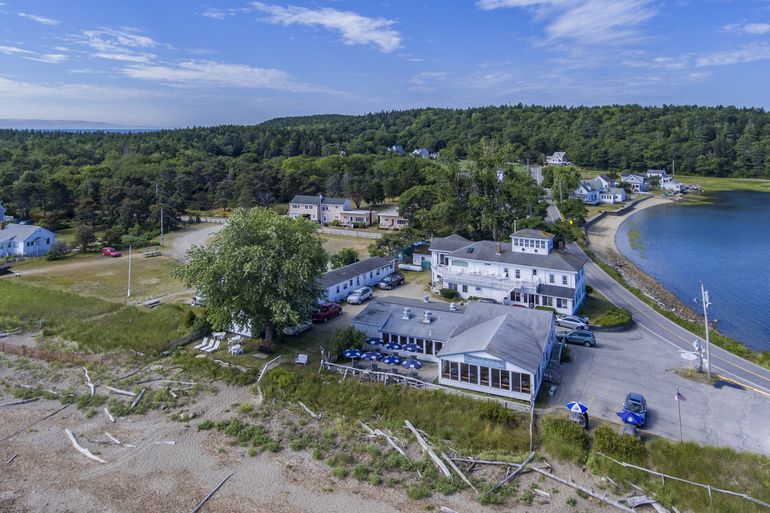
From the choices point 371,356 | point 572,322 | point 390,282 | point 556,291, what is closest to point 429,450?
point 371,356

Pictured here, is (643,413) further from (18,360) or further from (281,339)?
(18,360)

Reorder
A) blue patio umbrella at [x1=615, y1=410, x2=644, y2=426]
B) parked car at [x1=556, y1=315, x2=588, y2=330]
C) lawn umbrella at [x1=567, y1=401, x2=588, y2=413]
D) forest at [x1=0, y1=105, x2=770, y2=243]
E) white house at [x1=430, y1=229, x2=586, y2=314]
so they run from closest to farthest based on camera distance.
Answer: blue patio umbrella at [x1=615, y1=410, x2=644, y2=426], lawn umbrella at [x1=567, y1=401, x2=588, y2=413], parked car at [x1=556, y1=315, x2=588, y2=330], white house at [x1=430, y1=229, x2=586, y2=314], forest at [x1=0, y1=105, x2=770, y2=243]

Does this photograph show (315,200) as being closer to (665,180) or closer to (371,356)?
(371,356)

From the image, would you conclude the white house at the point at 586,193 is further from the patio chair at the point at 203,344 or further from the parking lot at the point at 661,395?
the patio chair at the point at 203,344

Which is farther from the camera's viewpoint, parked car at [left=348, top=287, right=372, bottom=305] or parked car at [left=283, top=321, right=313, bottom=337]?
parked car at [left=348, top=287, right=372, bottom=305]

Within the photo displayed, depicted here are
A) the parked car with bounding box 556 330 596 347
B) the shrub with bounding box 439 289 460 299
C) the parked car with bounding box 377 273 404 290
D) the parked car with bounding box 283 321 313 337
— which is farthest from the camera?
the parked car with bounding box 377 273 404 290

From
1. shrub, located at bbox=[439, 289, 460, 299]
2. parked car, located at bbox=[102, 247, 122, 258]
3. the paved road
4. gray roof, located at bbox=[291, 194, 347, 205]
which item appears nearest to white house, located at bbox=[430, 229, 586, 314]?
shrub, located at bbox=[439, 289, 460, 299]

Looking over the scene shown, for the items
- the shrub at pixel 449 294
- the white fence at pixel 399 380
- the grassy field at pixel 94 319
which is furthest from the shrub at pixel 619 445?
the grassy field at pixel 94 319

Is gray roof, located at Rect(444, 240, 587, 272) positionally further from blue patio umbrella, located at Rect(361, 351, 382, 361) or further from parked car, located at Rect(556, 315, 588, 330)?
blue patio umbrella, located at Rect(361, 351, 382, 361)
